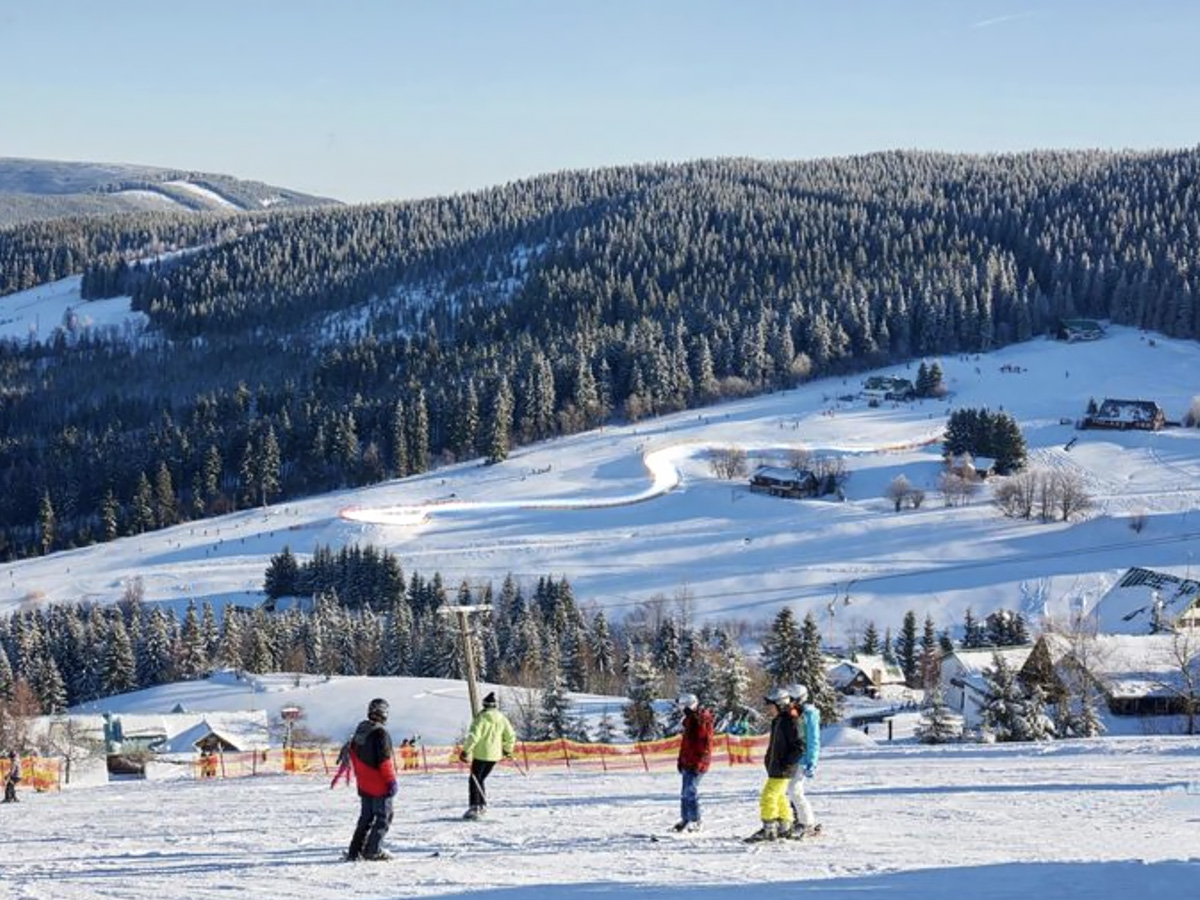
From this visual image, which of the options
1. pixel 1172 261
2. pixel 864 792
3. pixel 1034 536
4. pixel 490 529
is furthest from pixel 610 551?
pixel 1172 261

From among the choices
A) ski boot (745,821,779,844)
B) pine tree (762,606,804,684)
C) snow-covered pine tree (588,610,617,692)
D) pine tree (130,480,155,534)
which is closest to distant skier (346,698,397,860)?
ski boot (745,821,779,844)

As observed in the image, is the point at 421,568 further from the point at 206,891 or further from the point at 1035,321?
the point at 1035,321

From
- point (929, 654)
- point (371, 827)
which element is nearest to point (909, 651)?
point (929, 654)

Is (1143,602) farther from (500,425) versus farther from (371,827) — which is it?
(500,425)

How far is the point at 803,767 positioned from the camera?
12.8 m

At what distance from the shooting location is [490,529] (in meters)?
87.6

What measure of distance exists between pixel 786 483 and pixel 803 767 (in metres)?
79.0

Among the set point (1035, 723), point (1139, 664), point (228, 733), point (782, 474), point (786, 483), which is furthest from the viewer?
point (782, 474)

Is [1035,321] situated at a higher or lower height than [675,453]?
higher

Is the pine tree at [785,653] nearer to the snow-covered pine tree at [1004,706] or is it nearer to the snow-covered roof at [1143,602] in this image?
the snow-covered pine tree at [1004,706]

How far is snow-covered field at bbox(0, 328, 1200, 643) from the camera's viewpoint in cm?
7069

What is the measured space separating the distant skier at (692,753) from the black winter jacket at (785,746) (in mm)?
1003

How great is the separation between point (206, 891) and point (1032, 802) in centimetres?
895

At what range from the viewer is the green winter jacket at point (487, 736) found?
Result: 14852mm
